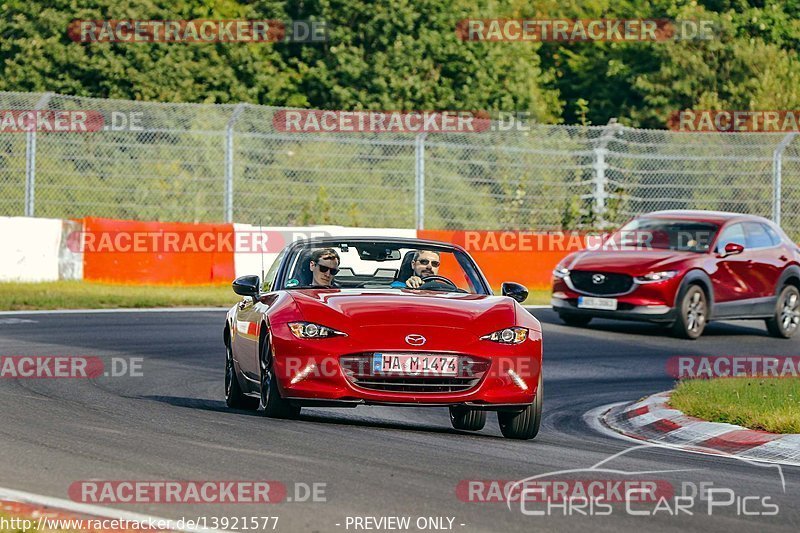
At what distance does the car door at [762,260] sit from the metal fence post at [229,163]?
9362 mm

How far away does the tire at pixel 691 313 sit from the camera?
20641mm

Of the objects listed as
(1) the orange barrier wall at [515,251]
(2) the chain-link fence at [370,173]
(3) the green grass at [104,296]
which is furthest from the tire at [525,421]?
(2) the chain-link fence at [370,173]

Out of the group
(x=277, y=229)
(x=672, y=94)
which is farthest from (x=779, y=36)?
(x=277, y=229)

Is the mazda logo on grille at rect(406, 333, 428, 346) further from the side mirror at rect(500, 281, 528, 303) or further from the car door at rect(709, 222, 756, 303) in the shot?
the car door at rect(709, 222, 756, 303)

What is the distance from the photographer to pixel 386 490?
307 inches

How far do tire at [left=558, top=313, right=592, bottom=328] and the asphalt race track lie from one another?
556 cm

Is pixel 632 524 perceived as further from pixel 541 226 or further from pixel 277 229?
pixel 541 226


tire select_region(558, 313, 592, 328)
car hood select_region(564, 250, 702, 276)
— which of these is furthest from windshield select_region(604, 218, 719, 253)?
tire select_region(558, 313, 592, 328)

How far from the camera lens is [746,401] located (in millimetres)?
12305

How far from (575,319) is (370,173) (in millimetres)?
7891

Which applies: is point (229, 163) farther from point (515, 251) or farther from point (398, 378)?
point (398, 378)

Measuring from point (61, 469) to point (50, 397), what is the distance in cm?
392

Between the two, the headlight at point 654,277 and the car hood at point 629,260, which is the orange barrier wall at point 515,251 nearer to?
the car hood at point 629,260

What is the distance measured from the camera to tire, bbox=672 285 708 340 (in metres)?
20.6
